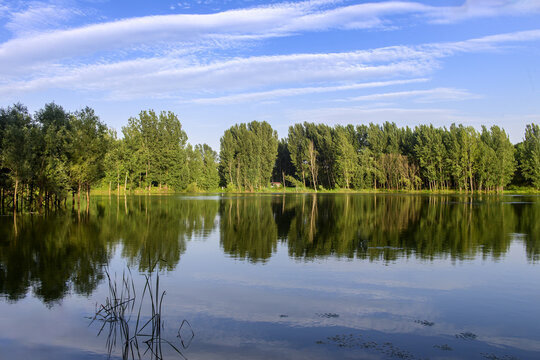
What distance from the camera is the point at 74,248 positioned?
22859 millimetres

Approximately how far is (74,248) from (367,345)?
A: 17968 millimetres

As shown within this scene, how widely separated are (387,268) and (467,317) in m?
6.30

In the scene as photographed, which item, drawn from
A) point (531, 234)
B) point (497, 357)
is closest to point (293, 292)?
point (497, 357)

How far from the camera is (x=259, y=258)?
2084cm

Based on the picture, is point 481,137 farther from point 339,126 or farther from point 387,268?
point 387,268

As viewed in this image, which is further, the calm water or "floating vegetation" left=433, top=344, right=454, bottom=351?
the calm water

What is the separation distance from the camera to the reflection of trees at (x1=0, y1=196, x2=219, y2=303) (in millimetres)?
15461

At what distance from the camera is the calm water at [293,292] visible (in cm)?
995

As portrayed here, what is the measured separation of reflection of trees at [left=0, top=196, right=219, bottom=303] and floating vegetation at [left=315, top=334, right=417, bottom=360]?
8.55 m

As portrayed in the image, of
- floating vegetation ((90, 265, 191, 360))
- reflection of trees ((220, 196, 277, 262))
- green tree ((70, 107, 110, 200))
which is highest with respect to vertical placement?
green tree ((70, 107, 110, 200))

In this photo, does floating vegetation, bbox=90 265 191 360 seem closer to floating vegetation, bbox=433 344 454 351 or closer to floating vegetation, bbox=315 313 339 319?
floating vegetation, bbox=315 313 339 319

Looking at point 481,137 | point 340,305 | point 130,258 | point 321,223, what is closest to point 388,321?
point 340,305

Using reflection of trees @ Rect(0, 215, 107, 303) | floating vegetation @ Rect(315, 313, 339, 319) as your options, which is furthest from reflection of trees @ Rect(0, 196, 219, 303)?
floating vegetation @ Rect(315, 313, 339, 319)

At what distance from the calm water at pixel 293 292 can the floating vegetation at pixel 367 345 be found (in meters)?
0.04
